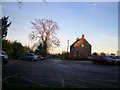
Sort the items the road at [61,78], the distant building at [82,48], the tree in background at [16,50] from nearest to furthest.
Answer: the road at [61,78], the tree in background at [16,50], the distant building at [82,48]

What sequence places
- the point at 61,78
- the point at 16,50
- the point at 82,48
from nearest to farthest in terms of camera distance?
the point at 61,78 → the point at 16,50 → the point at 82,48

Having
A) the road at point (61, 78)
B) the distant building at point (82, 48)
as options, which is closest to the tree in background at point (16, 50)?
the road at point (61, 78)

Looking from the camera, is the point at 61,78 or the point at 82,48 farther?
the point at 82,48

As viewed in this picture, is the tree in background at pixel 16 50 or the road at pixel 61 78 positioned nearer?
the road at pixel 61 78

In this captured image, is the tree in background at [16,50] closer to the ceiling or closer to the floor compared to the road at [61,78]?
closer to the ceiling

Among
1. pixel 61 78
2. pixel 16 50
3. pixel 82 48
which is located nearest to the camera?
pixel 61 78

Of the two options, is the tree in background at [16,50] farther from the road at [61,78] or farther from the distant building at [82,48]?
the distant building at [82,48]

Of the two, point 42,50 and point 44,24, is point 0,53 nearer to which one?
point 44,24

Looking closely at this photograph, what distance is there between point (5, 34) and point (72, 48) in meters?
43.5

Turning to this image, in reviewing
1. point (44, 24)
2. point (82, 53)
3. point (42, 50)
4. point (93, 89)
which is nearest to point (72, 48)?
point (82, 53)

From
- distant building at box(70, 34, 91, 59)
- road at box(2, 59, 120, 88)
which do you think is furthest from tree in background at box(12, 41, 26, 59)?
distant building at box(70, 34, 91, 59)

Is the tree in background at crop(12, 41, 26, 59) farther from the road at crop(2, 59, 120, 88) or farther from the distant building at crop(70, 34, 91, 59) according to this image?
the distant building at crop(70, 34, 91, 59)

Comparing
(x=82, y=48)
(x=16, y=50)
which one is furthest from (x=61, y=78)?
(x=82, y=48)

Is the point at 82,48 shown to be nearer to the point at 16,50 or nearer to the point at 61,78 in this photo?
the point at 16,50
